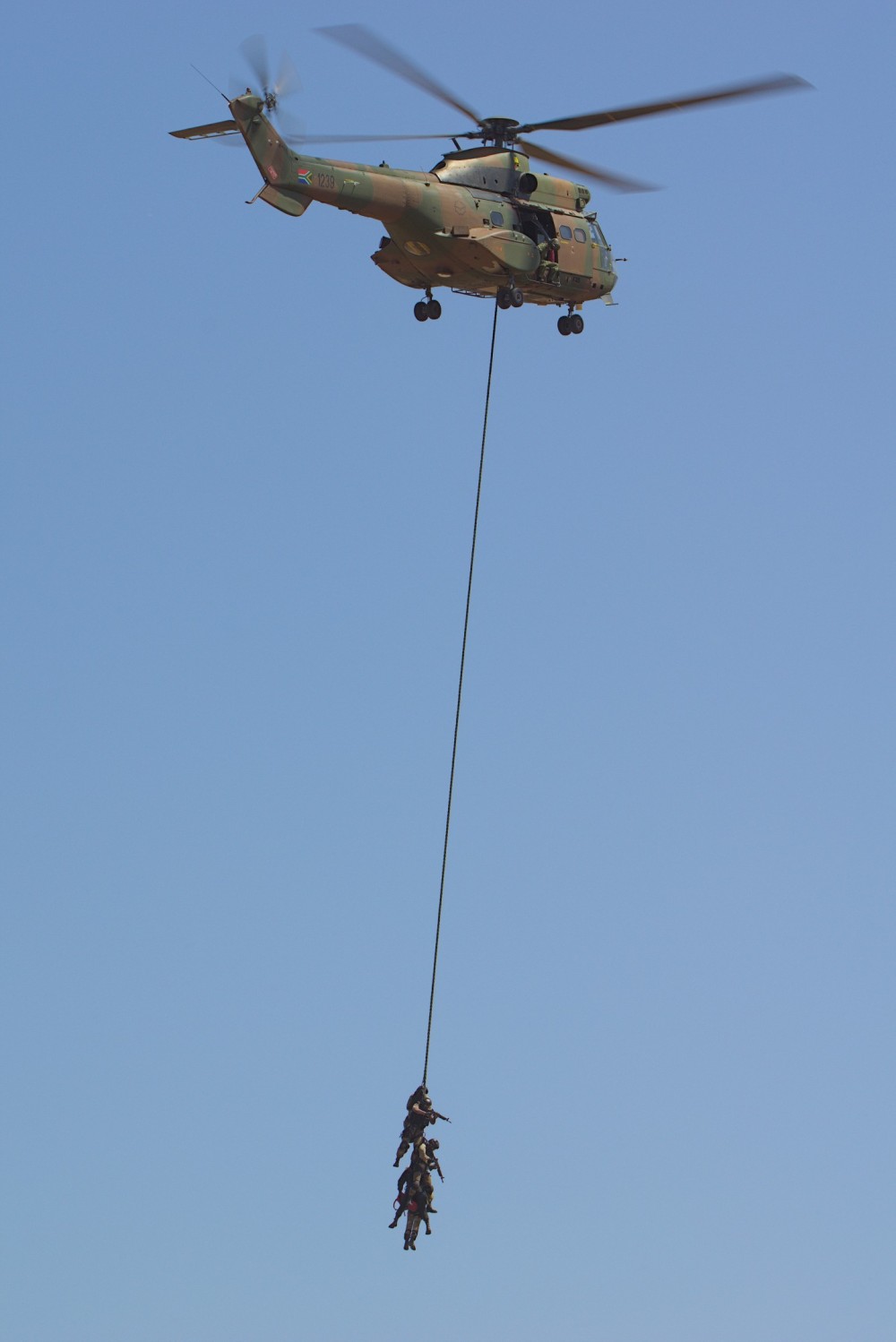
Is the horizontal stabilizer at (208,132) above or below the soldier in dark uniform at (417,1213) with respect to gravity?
above

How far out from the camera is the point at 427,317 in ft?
143

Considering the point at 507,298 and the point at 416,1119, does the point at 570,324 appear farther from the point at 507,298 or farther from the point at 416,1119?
the point at 416,1119

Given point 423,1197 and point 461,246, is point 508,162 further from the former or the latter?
point 423,1197

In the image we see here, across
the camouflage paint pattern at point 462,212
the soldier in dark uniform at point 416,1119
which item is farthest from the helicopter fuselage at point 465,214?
the soldier in dark uniform at point 416,1119

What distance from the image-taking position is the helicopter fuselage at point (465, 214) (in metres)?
41.5

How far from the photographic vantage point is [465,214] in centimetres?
4306

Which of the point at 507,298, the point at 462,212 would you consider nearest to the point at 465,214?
the point at 462,212

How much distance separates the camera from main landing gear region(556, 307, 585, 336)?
46.0 metres

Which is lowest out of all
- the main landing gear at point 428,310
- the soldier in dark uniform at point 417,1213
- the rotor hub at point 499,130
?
the soldier in dark uniform at point 417,1213

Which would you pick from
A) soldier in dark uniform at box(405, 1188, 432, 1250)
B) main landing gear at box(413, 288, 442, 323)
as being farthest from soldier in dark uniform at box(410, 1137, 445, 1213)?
main landing gear at box(413, 288, 442, 323)

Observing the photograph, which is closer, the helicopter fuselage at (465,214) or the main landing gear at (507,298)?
the helicopter fuselage at (465,214)

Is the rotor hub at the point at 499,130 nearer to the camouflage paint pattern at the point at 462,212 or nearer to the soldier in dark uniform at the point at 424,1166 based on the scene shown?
the camouflage paint pattern at the point at 462,212

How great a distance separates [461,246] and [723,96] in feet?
13.4

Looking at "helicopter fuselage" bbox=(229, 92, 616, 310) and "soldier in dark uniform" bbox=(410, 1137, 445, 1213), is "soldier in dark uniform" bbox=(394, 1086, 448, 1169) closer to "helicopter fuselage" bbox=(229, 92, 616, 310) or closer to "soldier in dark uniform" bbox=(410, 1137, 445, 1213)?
"soldier in dark uniform" bbox=(410, 1137, 445, 1213)
